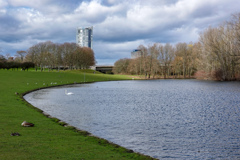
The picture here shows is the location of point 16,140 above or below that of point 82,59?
below

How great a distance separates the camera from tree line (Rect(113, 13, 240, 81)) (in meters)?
85.2

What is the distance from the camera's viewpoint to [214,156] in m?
11.6

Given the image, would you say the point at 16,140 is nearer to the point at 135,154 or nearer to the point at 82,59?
the point at 135,154

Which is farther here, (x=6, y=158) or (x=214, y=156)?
(x=214, y=156)

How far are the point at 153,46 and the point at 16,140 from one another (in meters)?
113

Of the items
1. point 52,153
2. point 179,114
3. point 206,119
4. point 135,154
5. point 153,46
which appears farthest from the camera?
point 153,46

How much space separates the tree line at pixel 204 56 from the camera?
85.2m

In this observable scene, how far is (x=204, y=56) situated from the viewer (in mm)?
93625

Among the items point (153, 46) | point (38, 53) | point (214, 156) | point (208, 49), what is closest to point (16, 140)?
point (214, 156)

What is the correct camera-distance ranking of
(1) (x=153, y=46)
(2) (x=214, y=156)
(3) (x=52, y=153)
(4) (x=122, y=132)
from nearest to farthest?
(3) (x=52, y=153), (2) (x=214, y=156), (4) (x=122, y=132), (1) (x=153, y=46)

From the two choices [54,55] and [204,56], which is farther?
[54,55]

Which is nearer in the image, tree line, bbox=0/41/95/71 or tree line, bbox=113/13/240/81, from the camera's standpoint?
tree line, bbox=113/13/240/81

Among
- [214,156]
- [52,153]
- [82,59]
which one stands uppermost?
[82,59]

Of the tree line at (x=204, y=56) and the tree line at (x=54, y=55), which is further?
the tree line at (x=54, y=55)
